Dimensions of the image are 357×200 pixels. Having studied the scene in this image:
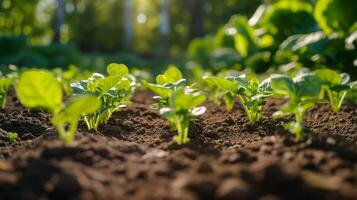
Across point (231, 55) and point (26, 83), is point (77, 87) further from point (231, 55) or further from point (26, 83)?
point (231, 55)

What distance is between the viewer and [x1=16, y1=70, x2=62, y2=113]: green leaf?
66.1 inches

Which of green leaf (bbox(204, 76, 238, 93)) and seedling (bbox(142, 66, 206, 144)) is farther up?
green leaf (bbox(204, 76, 238, 93))

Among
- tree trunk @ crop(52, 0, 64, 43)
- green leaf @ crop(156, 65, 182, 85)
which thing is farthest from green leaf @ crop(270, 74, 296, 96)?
tree trunk @ crop(52, 0, 64, 43)

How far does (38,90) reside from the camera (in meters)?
1.70

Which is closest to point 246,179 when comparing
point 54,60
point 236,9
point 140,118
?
point 140,118

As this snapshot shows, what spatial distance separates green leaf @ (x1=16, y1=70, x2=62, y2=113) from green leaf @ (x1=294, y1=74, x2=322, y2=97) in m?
1.07

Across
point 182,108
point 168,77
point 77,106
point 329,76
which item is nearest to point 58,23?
point 168,77

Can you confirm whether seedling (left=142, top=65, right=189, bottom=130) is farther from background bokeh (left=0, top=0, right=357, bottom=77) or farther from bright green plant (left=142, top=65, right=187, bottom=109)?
background bokeh (left=0, top=0, right=357, bottom=77)

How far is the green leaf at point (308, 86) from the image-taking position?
1.88 m

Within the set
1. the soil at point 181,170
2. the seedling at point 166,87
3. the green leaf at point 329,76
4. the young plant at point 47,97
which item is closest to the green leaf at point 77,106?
the young plant at point 47,97

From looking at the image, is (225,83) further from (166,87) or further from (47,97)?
(47,97)

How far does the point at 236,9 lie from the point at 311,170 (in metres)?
20.4

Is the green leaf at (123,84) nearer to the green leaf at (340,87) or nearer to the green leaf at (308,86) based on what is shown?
the green leaf at (308,86)

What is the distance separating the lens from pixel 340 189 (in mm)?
1209
